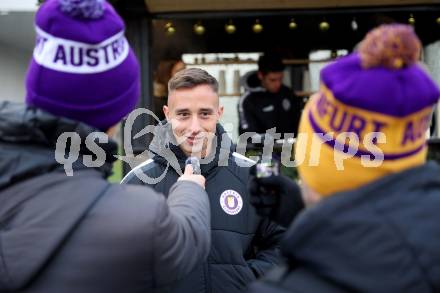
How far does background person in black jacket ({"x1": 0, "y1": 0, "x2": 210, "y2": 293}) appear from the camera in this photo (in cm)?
142

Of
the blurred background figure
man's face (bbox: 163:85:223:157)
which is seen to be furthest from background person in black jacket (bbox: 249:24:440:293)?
the blurred background figure

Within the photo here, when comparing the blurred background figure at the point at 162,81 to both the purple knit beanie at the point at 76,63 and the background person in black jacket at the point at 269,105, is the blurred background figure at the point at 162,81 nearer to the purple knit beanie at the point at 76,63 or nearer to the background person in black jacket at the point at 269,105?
the background person in black jacket at the point at 269,105

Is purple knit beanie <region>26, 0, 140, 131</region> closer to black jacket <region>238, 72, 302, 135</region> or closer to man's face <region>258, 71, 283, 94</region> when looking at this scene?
black jacket <region>238, 72, 302, 135</region>

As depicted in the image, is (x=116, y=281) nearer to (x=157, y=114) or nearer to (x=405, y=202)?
(x=405, y=202)

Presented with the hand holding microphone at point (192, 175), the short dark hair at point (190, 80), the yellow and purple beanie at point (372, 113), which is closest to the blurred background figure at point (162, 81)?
the short dark hair at point (190, 80)

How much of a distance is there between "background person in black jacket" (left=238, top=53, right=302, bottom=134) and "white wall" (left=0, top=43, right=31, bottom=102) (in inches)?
86.9

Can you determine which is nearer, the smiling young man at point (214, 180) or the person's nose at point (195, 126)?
the smiling young man at point (214, 180)

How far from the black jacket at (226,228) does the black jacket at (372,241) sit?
3.72 feet

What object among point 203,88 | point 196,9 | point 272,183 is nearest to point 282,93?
point 196,9

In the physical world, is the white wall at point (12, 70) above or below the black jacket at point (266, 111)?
above

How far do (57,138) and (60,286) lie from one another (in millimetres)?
359

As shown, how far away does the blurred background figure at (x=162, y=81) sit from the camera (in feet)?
19.4

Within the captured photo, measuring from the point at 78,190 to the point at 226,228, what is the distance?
1069 mm

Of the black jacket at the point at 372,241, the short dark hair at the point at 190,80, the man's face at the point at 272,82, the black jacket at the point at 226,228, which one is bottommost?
the black jacket at the point at 226,228
